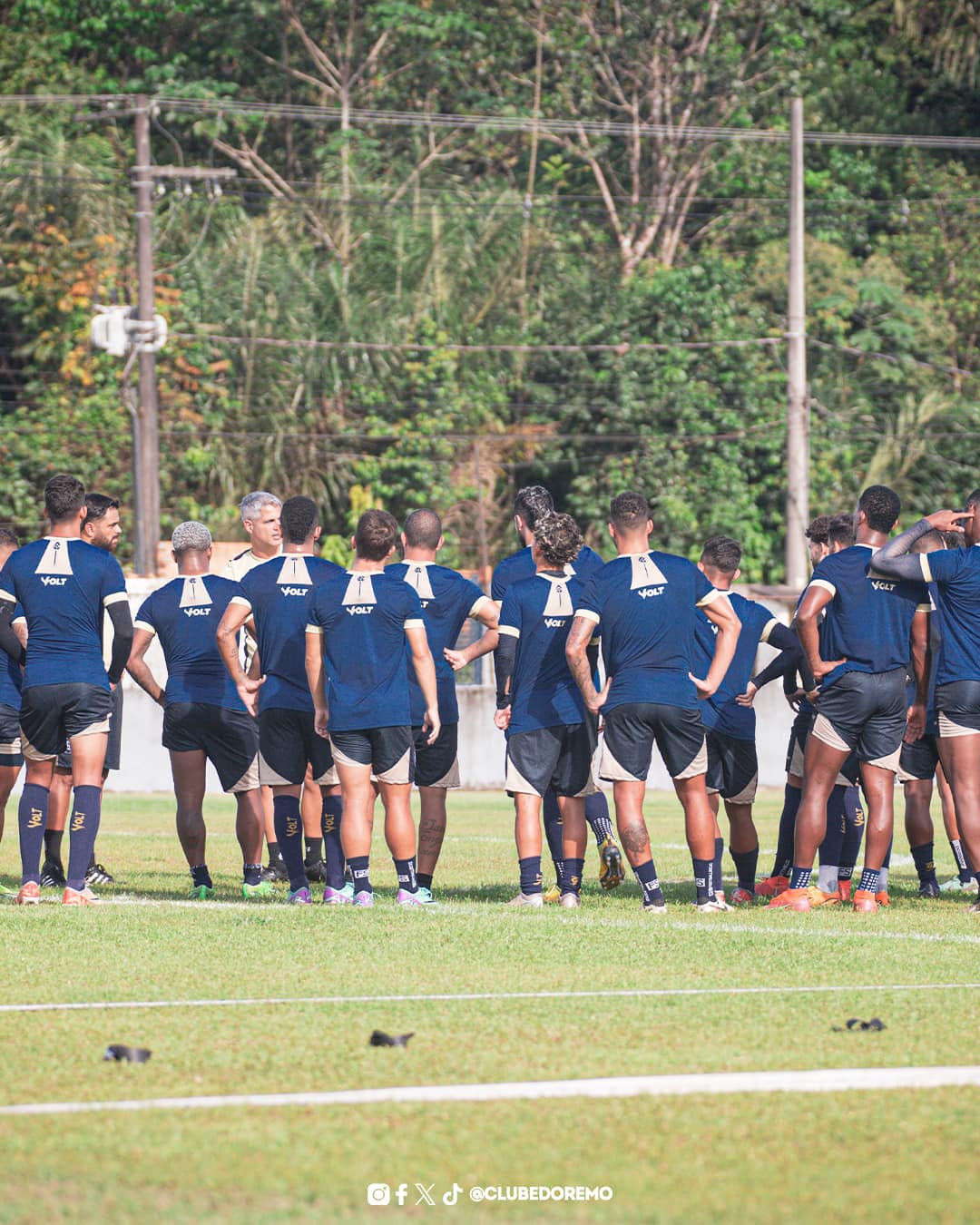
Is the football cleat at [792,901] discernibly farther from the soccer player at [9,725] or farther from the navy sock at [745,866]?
the soccer player at [9,725]

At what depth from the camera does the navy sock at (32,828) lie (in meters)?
10.5

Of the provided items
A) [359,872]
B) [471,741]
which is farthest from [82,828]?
[471,741]

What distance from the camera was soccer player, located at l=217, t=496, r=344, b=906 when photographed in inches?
424

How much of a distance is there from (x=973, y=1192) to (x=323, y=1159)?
5.27 feet

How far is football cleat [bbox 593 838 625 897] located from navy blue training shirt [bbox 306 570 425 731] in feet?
6.66

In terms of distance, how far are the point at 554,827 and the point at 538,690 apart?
3.68ft

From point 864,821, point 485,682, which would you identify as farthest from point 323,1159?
point 485,682

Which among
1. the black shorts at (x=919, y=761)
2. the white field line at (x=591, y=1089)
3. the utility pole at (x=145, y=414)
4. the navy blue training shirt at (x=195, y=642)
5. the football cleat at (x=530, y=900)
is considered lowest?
the football cleat at (x=530, y=900)

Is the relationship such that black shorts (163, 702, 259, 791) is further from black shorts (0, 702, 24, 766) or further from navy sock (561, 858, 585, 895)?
navy sock (561, 858, 585, 895)

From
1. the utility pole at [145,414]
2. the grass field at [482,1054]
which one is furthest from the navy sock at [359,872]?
the utility pole at [145,414]

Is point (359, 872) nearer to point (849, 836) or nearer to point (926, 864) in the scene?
point (849, 836)

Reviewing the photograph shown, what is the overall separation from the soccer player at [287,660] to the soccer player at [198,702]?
31cm

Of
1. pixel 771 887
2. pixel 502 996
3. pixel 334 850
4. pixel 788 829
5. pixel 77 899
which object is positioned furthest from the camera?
pixel 788 829

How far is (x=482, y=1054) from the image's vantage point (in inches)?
247
